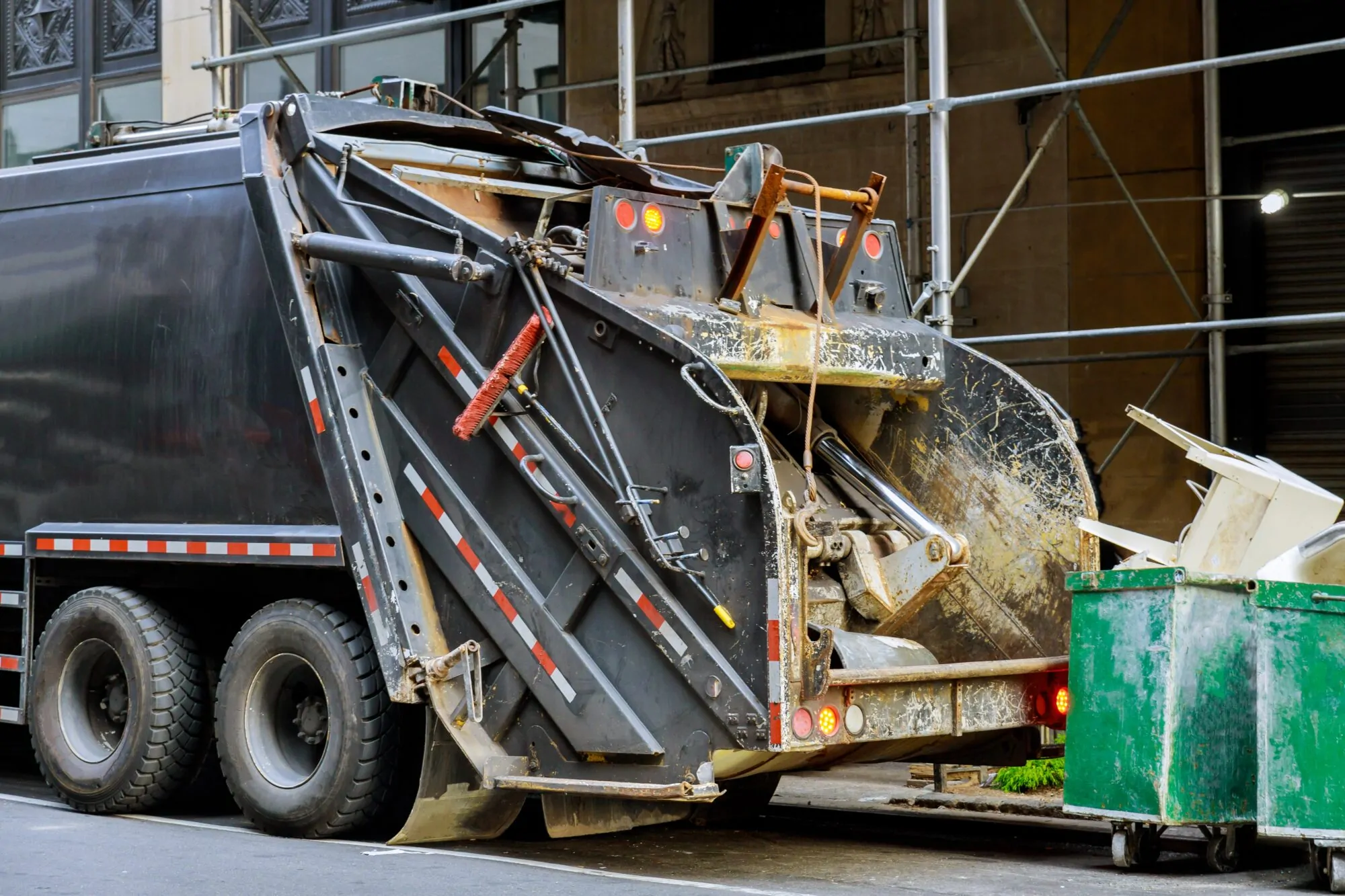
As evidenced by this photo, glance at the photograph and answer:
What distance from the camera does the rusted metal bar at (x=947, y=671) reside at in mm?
6809

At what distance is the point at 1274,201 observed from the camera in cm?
1258

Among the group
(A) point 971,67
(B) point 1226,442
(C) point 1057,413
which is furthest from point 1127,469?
(C) point 1057,413

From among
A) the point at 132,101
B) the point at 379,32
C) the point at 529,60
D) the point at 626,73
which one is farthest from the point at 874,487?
the point at 132,101

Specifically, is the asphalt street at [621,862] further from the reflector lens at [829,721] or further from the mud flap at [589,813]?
the reflector lens at [829,721]

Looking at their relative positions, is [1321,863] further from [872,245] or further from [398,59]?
[398,59]

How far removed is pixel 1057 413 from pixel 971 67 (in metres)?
6.90


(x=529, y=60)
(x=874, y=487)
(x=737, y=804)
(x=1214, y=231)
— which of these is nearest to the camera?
(x=874, y=487)

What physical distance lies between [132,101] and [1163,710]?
12.7 meters

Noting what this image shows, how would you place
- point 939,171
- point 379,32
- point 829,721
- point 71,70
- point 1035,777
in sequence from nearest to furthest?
Result: 1. point 829,721
2. point 1035,777
3. point 939,171
4. point 379,32
5. point 71,70

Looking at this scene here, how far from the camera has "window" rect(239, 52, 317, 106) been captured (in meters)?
16.3

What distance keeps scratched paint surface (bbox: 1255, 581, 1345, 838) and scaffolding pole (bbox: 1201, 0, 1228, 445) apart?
5.28m

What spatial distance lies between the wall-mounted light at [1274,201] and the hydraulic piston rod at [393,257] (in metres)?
6.98

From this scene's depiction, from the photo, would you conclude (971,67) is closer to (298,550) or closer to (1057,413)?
(1057,413)

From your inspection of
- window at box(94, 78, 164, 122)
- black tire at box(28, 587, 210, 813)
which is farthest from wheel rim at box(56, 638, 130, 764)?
window at box(94, 78, 164, 122)
